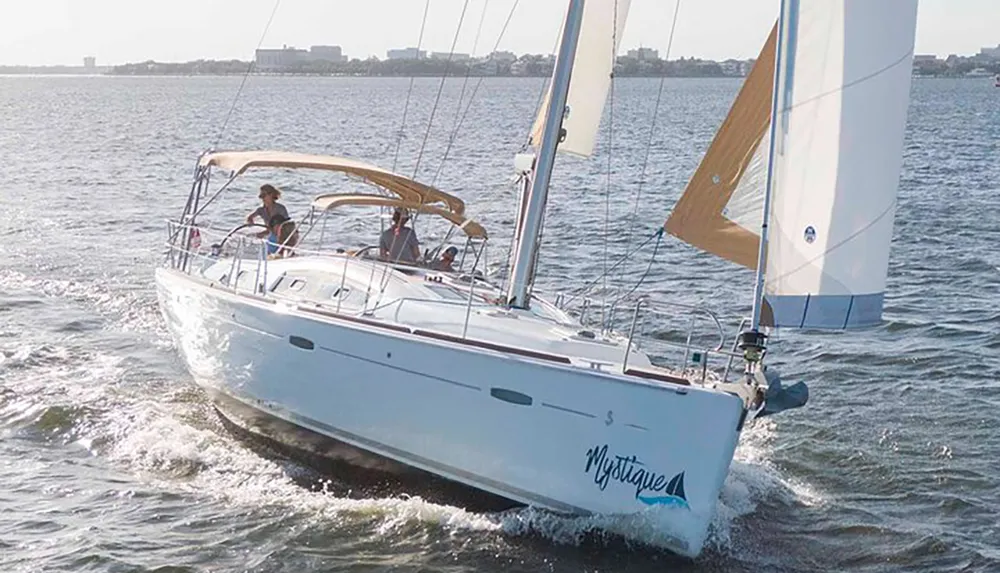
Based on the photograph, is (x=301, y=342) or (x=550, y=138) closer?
(x=550, y=138)

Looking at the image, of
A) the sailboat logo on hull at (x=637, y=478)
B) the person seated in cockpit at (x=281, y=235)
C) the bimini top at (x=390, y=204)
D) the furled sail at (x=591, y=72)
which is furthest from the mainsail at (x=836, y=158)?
the person seated in cockpit at (x=281, y=235)

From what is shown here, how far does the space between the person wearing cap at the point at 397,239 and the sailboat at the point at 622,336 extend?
1.30 metres

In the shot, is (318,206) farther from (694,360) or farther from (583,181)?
(583,181)

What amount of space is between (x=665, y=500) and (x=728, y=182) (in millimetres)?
2998

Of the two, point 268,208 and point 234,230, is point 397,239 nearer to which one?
point 234,230

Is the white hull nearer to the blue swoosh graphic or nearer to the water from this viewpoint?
the blue swoosh graphic

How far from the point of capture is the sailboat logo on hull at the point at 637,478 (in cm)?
1183

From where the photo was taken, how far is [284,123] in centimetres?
8712

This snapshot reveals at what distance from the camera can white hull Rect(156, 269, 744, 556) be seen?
11.7 metres

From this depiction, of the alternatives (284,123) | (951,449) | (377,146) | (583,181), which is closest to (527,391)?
(951,449)

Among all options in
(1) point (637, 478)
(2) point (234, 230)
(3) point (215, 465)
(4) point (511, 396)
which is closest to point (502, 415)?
(4) point (511, 396)

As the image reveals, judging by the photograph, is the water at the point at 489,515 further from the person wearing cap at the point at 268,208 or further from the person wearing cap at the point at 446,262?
the person wearing cap at the point at 446,262

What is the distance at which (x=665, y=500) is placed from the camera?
1190 cm

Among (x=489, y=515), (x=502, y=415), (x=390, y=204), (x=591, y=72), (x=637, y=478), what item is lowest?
(x=489, y=515)
